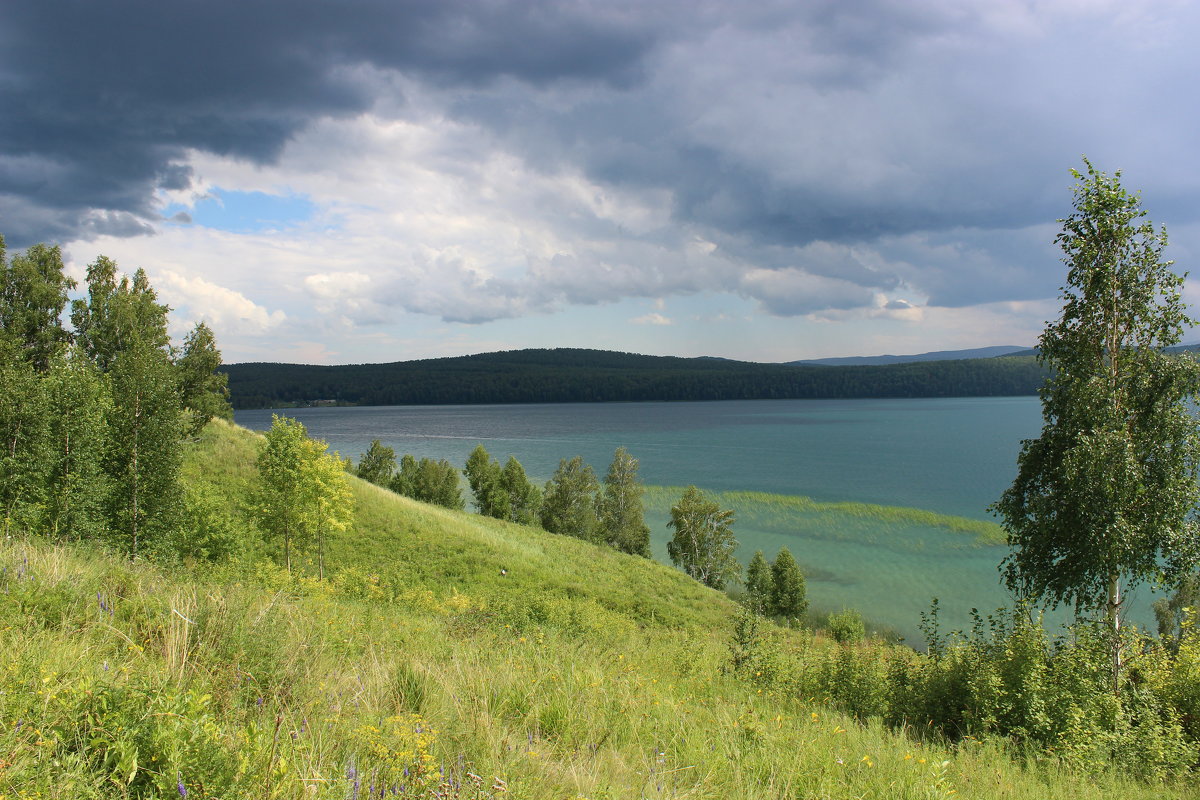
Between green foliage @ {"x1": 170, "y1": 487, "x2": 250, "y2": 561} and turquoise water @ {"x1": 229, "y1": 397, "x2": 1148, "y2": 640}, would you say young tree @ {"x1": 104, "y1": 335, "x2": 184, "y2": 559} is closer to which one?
green foliage @ {"x1": 170, "y1": 487, "x2": 250, "y2": 561}

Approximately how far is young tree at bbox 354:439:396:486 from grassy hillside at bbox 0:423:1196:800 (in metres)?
67.3

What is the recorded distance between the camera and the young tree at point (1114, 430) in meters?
11.4

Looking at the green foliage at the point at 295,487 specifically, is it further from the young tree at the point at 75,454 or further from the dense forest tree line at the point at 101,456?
the young tree at the point at 75,454

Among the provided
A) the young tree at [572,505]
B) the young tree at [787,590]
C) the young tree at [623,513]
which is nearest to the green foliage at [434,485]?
the young tree at [572,505]

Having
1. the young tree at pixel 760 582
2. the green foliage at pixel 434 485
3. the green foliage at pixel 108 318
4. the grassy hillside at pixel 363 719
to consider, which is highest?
the green foliage at pixel 108 318

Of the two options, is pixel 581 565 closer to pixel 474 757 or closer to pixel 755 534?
pixel 755 534

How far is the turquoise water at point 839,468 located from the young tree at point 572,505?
7.42 meters

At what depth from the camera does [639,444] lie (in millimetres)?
120312

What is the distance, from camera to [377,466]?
7344cm

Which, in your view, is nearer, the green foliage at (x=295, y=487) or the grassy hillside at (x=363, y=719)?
the grassy hillside at (x=363, y=719)

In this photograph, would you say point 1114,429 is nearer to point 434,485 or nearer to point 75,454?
point 75,454

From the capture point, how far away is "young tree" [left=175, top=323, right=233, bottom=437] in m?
33.7

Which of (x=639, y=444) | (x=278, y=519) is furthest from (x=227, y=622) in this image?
(x=639, y=444)

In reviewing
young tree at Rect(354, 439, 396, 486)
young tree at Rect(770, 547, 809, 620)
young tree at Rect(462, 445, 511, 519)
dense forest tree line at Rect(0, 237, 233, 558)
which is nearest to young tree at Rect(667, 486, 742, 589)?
young tree at Rect(770, 547, 809, 620)
